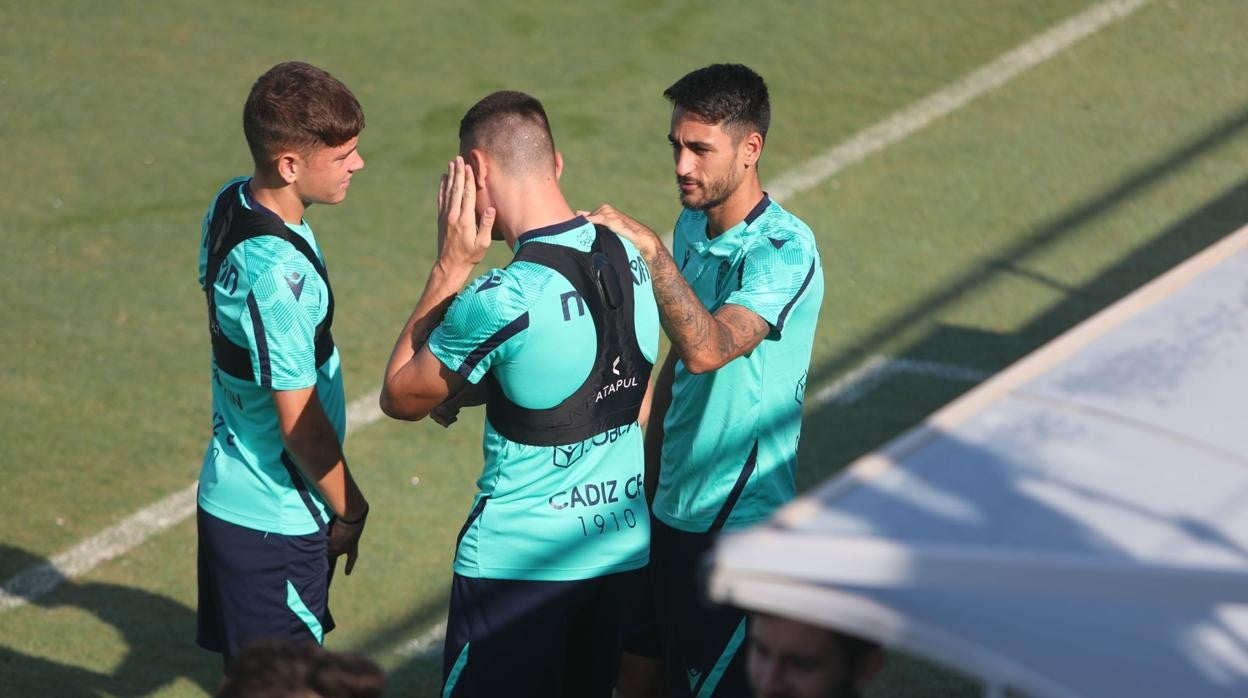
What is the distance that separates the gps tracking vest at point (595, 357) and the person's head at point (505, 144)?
0.21 meters

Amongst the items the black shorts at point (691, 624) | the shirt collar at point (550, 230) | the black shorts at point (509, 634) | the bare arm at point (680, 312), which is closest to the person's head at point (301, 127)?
the shirt collar at point (550, 230)

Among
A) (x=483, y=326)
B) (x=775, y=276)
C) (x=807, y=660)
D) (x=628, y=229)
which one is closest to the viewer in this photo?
(x=807, y=660)

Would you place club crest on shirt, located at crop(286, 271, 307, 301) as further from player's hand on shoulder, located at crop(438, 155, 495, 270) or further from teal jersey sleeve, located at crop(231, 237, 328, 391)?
player's hand on shoulder, located at crop(438, 155, 495, 270)

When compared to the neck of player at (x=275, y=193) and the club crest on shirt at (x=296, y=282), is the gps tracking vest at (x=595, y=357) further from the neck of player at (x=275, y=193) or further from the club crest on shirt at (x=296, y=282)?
the neck of player at (x=275, y=193)

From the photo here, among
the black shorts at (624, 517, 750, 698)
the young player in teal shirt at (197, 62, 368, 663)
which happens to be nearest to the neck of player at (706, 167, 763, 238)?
the black shorts at (624, 517, 750, 698)

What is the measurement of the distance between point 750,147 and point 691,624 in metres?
1.44

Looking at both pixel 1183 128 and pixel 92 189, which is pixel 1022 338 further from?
pixel 92 189

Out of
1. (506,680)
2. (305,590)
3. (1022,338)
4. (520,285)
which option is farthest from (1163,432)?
(1022,338)

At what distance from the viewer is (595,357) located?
388cm

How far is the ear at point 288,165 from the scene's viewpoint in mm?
4219

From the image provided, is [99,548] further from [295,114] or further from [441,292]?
[441,292]

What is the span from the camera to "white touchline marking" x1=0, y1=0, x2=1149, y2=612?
591cm

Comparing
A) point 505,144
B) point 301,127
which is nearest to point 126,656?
point 301,127

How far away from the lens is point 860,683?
2.72 m
